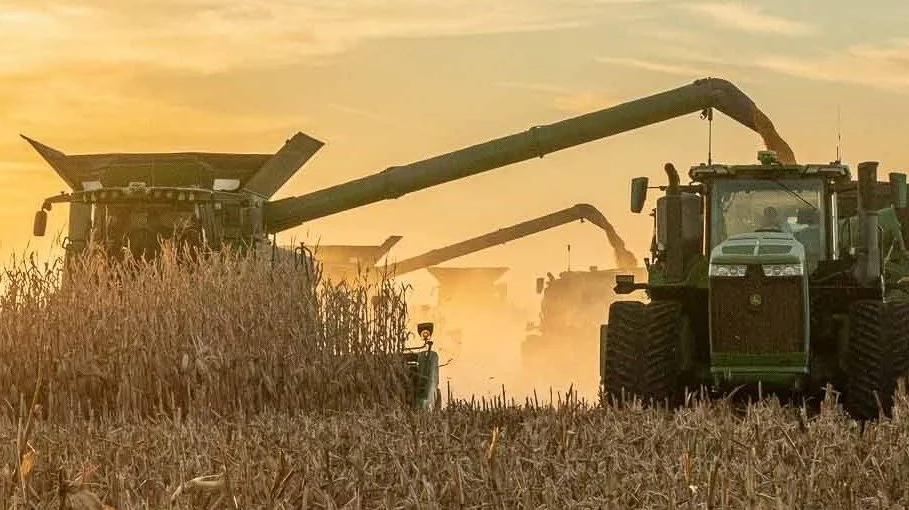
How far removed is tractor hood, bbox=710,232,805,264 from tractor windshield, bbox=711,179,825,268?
1.12ft

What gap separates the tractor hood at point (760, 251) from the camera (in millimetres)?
11789

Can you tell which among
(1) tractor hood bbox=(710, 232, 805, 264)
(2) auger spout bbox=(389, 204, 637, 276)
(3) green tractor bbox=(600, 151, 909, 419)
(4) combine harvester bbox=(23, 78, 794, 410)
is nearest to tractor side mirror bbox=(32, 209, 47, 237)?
(4) combine harvester bbox=(23, 78, 794, 410)

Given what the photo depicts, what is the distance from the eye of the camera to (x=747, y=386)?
471 inches

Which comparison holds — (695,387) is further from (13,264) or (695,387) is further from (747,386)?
(13,264)

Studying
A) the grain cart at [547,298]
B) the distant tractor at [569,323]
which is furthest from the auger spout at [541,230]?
the distant tractor at [569,323]

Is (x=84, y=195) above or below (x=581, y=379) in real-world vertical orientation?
above

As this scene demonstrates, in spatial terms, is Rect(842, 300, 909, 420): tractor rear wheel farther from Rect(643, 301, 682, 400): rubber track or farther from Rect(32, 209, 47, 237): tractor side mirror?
Rect(32, 209, 47, 237): tractor side mirror

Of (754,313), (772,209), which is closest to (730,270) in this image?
(754,313)

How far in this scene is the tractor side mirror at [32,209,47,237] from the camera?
16.9 m

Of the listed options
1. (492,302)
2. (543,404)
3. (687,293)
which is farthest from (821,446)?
(492,302)

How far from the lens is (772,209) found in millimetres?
12594

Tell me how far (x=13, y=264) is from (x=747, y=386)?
680cm

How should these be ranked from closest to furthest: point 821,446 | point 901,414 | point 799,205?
1. point 821,446
2. point 901,414
3. point 799,205

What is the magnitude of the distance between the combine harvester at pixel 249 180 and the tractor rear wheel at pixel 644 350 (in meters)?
2.22
